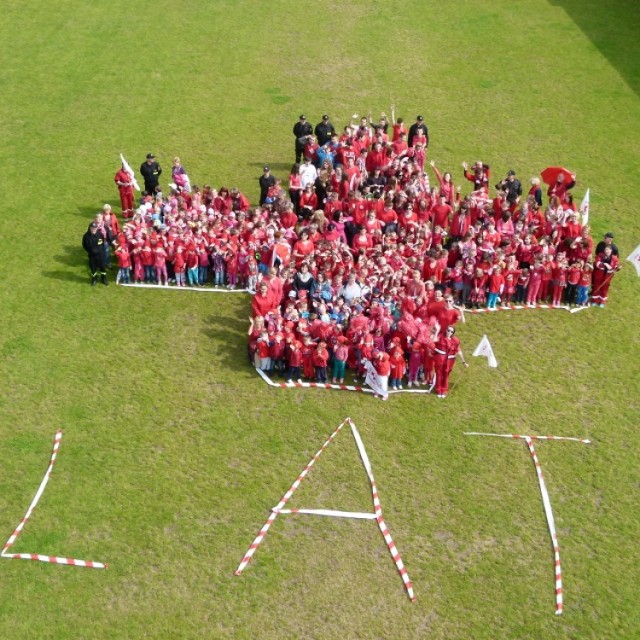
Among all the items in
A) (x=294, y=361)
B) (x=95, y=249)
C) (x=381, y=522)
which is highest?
(x=95, y=249)

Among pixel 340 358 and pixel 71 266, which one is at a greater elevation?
pixel 71 266

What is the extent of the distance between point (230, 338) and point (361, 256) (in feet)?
12.7

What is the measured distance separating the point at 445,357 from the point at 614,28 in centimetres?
2700

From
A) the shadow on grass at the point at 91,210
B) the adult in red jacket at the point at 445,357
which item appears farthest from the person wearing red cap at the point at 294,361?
the shadow on grass at the point at 91,210

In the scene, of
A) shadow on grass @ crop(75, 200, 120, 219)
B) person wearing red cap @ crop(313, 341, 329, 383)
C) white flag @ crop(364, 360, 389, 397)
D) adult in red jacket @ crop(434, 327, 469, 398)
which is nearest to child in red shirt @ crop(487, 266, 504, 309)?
adult in red jacket @ crop(434, 327, 469, 398)

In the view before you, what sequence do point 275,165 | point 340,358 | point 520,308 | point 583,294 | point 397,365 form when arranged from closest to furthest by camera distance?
point 397,365, point 340,358, point 583,294, point 520,308, point 275,165

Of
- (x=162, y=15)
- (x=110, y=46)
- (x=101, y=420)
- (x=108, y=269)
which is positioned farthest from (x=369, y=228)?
(x=162, y=15)

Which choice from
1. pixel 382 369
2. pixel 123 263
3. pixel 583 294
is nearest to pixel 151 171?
pixel 123 263

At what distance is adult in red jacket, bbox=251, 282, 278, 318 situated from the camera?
18.4 metres

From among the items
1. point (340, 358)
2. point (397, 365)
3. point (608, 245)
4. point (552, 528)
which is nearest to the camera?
point (552, 528)

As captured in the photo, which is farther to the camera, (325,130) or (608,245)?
(325,130)

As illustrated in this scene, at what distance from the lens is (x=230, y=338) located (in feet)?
63.6

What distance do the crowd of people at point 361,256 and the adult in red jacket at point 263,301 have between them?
34 millimetres

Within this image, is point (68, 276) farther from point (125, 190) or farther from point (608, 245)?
point (608, 245)
